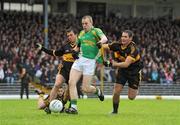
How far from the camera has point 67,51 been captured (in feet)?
52.2

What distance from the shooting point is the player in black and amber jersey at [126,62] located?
15.3 m

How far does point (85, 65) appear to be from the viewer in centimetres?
1540

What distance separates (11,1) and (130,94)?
111 ft

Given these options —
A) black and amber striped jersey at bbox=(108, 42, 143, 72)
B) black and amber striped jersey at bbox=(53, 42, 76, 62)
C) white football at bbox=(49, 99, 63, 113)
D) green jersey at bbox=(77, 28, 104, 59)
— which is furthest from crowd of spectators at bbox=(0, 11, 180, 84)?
white football at bbox=(49, 99, 63, 113)

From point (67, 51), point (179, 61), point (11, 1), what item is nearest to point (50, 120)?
point (67, 51)

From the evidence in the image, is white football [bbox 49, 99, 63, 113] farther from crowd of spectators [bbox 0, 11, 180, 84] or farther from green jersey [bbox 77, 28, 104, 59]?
crowd of spectators [bbox 0, 11, 180, 84]

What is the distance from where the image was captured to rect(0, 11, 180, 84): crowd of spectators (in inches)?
1393

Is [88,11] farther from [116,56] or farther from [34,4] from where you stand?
[116,56]

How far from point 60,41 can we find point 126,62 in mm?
26012

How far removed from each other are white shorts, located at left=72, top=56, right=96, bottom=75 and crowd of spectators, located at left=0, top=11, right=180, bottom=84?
19050 millimetres

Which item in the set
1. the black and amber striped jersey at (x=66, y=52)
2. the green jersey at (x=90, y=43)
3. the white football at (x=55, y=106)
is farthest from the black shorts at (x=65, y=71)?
the white football at (x=55, y=106)

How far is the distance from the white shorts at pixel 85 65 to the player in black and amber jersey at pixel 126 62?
1.67 ft

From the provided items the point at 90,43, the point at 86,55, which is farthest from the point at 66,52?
the point at 90,43

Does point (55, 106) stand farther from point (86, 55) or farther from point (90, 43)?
point (90, 43)
